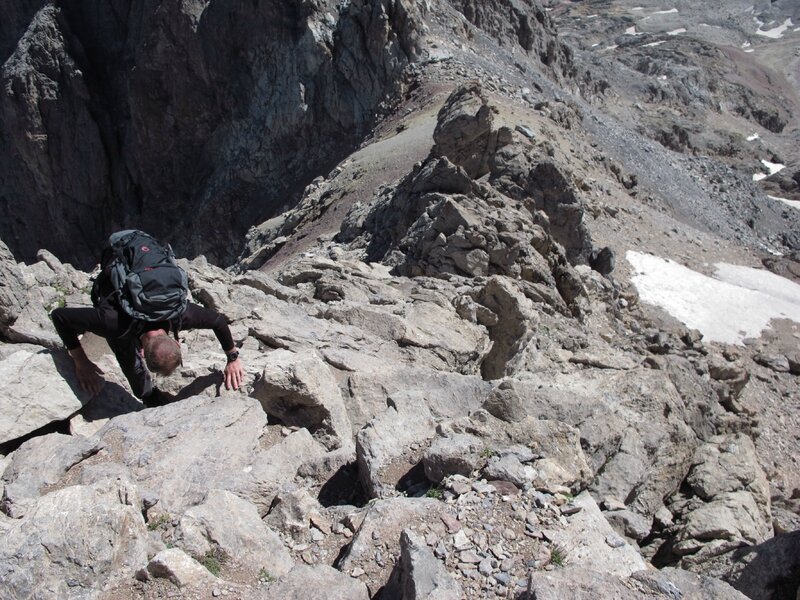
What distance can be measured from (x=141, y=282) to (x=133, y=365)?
1219 mm

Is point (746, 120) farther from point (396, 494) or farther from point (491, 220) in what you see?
point (396, 494)

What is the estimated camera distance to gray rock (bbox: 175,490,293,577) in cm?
468

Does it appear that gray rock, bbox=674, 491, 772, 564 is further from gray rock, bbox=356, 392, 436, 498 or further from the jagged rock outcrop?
the jagged rock outcrop

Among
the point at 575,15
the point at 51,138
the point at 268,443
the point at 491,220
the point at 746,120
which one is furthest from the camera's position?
the point at 575,15

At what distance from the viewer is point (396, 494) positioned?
572cm

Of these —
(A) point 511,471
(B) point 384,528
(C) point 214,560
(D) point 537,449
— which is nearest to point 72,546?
(C) point 214,560

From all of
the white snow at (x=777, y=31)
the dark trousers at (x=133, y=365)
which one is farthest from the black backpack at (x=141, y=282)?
the white snow at (x=777, y=31)

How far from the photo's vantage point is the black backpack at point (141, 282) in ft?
19.9

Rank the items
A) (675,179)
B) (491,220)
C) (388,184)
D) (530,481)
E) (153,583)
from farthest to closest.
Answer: (675,179) → (388,184) → (491,220) → (530,481) → (153,583)

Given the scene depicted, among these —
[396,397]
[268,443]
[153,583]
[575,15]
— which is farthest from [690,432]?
[575,15]

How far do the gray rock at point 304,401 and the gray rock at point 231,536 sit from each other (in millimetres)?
1948

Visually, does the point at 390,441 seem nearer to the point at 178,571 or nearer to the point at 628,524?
the point at 178,571

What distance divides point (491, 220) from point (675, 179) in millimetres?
27736

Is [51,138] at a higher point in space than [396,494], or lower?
higher
